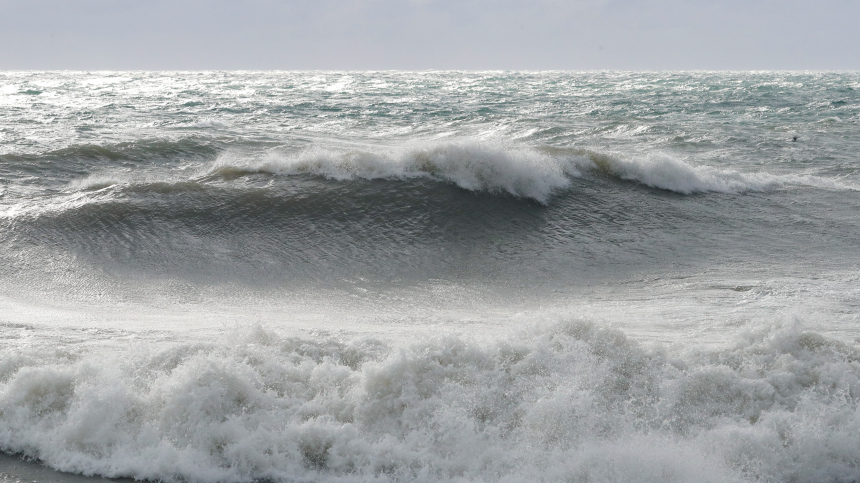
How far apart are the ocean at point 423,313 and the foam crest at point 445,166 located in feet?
0.16

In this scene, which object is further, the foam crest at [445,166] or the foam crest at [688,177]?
the foam crest at [688,177]

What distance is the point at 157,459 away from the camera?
11.3ft

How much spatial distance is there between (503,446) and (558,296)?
10.2 ft

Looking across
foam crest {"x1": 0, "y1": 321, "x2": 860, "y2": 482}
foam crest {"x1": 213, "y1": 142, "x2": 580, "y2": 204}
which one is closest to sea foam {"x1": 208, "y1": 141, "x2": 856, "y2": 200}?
foam crest {"x1": 213, "y1": 142, "x2": 580, "y2": 204}

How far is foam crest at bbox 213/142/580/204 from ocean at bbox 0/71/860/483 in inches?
2.0

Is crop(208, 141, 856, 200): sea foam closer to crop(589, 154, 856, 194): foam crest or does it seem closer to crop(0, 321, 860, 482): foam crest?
crop(589, 154, 856, 194): foam crest

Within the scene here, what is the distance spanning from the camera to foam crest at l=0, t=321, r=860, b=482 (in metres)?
3.43

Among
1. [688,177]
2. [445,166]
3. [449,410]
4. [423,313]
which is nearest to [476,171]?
[445,166]

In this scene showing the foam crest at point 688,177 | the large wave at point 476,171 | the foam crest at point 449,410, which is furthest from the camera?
the foam crest at point 688,177

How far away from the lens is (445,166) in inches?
406

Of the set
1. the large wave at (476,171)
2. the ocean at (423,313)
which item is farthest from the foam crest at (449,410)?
the large wave at (476,171)

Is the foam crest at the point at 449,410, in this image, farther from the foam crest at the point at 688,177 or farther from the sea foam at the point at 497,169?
the foam crest at the point at 688,177

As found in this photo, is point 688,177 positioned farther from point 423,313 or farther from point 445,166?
point 423,313

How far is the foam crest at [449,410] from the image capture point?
Answer: 3.43 m
